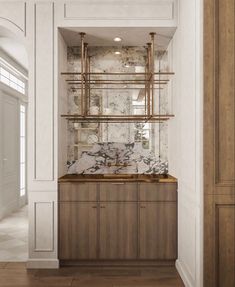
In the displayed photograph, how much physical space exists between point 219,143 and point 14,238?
3.49 meters

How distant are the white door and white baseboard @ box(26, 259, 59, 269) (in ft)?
9.19

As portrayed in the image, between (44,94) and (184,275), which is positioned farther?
(44,94)

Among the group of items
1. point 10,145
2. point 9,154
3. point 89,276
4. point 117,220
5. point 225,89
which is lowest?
point 89,276

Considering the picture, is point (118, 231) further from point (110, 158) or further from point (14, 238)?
point (14, 238)

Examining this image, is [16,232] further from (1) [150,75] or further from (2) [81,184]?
(1) [150,75]

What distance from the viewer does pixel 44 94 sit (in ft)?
13.8

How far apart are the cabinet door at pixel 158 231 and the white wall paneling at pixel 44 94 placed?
1140 millimetres

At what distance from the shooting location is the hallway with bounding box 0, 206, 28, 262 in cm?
454

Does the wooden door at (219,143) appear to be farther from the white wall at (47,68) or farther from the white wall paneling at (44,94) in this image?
the white wall paneling at (44,94)

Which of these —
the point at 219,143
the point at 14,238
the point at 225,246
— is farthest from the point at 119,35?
the point at 14,238

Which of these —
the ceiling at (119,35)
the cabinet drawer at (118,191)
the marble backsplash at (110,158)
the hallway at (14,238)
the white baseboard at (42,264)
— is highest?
the ceiling at (119,35)

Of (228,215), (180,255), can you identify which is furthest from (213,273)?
(180,255)

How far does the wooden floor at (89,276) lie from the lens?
374cm

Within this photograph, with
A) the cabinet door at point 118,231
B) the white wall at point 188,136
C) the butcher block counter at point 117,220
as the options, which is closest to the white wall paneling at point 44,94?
the butcher block counter at point 117,220
